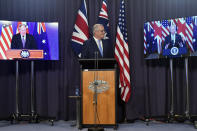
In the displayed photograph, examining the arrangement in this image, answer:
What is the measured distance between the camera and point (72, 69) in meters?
4.24

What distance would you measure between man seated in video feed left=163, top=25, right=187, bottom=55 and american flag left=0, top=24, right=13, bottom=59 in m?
2.66

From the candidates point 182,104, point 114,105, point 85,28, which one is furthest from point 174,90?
point 85,28

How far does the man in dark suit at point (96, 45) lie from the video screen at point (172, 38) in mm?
789

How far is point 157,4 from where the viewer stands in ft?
13.7

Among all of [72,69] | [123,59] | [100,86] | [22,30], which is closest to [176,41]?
[123,59]

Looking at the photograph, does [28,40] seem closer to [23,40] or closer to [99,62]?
[23,40]

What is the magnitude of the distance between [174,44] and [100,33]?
52.0 inches

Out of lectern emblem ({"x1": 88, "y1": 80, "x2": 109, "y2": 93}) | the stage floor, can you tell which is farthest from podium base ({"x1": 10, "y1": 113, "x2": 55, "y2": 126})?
lectern emblem ({"x1": 88, "y1": 80, "x2": 109, "y2": 93})

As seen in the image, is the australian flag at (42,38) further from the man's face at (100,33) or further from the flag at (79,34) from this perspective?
the man's face at (100,33)

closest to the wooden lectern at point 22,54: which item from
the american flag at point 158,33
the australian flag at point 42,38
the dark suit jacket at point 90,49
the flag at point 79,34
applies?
the australian flag at point 42,38

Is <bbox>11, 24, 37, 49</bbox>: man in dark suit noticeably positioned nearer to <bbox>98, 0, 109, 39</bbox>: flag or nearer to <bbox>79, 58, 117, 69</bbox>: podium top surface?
<bbox>79, 58, 117, 69</bbox>: podium top surface

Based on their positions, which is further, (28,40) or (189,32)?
(28,40)

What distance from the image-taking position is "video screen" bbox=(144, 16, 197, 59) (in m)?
3.42

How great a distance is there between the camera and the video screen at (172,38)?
3.42 meters
